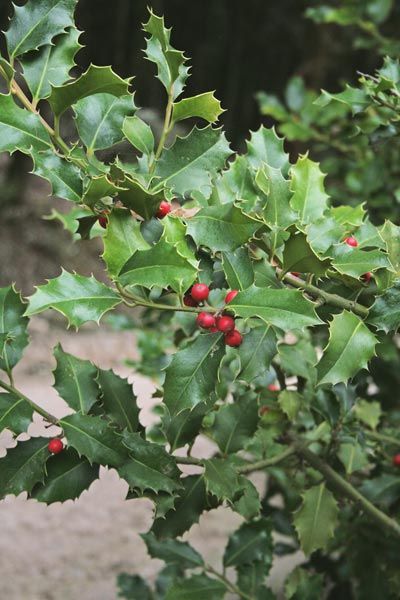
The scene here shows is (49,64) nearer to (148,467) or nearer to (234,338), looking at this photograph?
(234,338)

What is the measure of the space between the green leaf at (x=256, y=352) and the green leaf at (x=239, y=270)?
5cm

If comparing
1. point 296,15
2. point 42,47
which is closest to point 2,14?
point 296,15

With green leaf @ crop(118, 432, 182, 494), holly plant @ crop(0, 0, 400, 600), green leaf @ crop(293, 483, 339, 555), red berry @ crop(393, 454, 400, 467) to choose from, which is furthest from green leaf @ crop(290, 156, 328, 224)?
red berry @ crop(393, 454, 400, 467)

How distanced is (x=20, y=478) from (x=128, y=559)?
1.69 metres

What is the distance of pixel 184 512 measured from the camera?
99 cm

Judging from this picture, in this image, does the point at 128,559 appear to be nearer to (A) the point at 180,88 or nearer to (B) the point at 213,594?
(B) the point at 213,594

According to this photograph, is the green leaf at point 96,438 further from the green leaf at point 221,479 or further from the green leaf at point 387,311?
the green leaf at point 387,311

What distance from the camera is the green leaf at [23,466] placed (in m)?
0.84

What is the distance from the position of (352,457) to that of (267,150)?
1.86 ft

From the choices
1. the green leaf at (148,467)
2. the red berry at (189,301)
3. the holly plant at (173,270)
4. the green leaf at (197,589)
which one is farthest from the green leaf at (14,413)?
the green leaf at (197,589)

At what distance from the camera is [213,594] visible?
3.85 feet

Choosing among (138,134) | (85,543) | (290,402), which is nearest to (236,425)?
(290,402)

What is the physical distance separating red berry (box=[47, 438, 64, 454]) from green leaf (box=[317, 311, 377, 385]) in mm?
324

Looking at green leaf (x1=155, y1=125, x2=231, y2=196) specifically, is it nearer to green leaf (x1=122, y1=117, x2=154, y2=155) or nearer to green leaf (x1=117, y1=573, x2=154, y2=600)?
green leaf (x1=122, y1=117, x2=154, y2=155)
